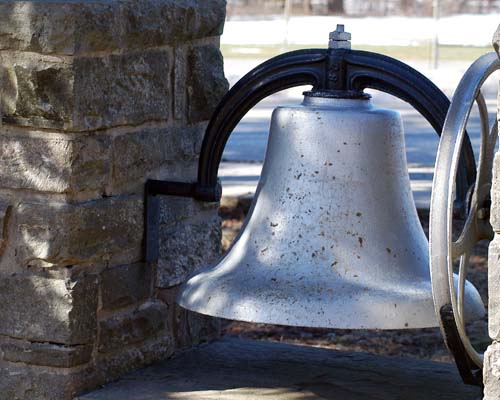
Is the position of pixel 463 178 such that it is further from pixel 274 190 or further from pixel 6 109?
pixel 6 109

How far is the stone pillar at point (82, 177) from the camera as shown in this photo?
273 cm

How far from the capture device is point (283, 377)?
305 centimetres

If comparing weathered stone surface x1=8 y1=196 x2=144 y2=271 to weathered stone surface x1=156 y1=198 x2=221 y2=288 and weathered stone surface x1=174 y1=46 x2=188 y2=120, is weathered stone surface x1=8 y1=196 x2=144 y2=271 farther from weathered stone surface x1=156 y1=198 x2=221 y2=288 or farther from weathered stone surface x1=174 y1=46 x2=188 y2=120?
weathered stone surface x1=174 y1=46 x2=188 y2=120

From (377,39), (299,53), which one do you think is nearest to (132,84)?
(299,53)

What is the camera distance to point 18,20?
2.72 m

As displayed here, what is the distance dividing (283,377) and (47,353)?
63cm

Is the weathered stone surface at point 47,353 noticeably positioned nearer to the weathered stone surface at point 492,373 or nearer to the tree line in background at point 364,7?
the weathered stone surface at point 492,373

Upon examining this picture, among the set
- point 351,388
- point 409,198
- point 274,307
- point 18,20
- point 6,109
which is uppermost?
point 18,20

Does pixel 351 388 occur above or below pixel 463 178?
below

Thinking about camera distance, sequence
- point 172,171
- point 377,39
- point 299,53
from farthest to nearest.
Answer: point 377,39
point 172,171
point 299,53

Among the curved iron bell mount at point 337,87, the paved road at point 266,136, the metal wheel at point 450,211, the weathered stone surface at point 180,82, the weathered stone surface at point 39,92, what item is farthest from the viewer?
the paved road at point 266,136

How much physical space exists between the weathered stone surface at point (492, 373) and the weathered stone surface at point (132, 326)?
115 cm

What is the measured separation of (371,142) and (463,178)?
8.9 inches

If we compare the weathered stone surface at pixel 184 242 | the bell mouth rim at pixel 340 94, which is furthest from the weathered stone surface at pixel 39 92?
the bell mouth rim at pixel 340 94
